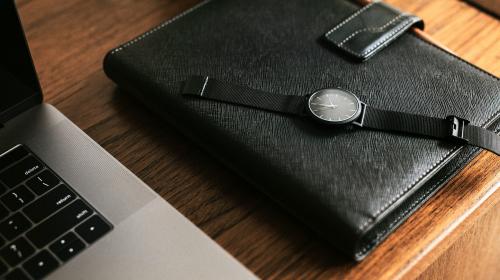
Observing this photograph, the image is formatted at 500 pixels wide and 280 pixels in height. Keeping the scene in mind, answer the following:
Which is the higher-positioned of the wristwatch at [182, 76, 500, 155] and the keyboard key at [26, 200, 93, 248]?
the wristwatch at [182, 76, 500, 155]

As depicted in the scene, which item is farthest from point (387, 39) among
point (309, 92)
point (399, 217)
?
point (399, 217)

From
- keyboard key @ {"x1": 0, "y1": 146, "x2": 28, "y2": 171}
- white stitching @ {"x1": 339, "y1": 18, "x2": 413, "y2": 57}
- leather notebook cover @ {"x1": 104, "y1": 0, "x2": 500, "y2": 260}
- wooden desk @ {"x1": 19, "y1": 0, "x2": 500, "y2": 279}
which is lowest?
wooden desk @ {"x1": 19, "y1": 0, "x2": 500, "y2": 279}

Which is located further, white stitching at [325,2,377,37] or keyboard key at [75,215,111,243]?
white stitching at [325,2,377,37]

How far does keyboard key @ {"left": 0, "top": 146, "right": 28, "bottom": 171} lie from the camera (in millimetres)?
667

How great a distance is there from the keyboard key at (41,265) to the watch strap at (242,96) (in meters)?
0.23

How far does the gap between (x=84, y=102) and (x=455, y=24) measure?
53 centimetres

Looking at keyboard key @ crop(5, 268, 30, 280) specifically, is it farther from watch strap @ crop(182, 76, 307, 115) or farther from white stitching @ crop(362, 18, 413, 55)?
white stitching @ crop(362, 18, 413, 55)

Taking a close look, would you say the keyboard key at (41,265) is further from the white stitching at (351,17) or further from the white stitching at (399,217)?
the white stitching at (351,17)

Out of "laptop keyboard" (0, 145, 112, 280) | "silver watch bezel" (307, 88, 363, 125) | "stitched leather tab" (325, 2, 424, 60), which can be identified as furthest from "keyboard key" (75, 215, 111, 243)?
"stitched leather tab" (325, 2, 424, 60)

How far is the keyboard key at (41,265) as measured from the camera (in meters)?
0.59

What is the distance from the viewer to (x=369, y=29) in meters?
0.79

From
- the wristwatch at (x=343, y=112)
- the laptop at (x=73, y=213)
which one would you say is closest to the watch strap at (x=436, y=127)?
the wristwatch at (x=343, y=112)

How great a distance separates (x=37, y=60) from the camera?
84cm

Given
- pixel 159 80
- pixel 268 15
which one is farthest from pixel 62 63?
pixel 268 15
